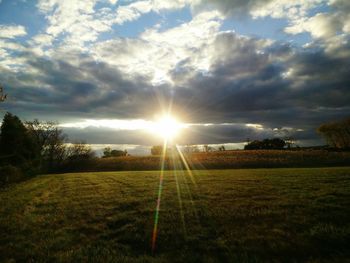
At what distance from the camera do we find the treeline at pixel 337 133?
107 meters

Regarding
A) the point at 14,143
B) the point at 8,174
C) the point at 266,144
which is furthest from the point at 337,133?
the point at 8,174

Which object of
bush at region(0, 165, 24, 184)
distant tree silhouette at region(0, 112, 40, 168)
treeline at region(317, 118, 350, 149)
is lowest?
bush at region(0, 165, 24, 184)

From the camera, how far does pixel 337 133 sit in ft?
366

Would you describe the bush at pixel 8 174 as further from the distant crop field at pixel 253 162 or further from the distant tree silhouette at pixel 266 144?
the distant tree silhouette at pixel 266 144

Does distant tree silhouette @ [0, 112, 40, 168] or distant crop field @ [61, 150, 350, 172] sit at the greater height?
distant tree silhouette @ [0, 112, 40, 168]

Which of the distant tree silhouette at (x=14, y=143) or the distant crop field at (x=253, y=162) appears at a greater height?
the distant tree silhouette at (x=14, y=143)

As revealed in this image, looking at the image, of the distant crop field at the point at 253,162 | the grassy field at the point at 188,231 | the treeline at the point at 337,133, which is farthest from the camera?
the treeline at the point at 337,133

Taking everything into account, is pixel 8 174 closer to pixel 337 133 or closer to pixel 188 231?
pixel 188 231

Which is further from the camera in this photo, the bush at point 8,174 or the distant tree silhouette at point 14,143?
the distant tree silhouette at point 14,143

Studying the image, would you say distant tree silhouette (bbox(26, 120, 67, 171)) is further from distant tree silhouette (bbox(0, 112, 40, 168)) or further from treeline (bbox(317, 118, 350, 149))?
treeline (bbox(317, 118, 350, 149))

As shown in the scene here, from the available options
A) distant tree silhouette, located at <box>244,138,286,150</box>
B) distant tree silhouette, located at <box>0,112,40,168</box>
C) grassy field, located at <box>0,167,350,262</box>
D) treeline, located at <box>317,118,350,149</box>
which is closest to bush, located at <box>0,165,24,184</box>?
distant tree silhouette, located at <box>0,112,40,168</box>

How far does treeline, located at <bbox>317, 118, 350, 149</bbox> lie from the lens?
107 m

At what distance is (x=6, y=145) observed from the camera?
3438 centimetres

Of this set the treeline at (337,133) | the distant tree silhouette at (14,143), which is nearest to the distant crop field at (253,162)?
the distant tree silhouette at (14,143)
